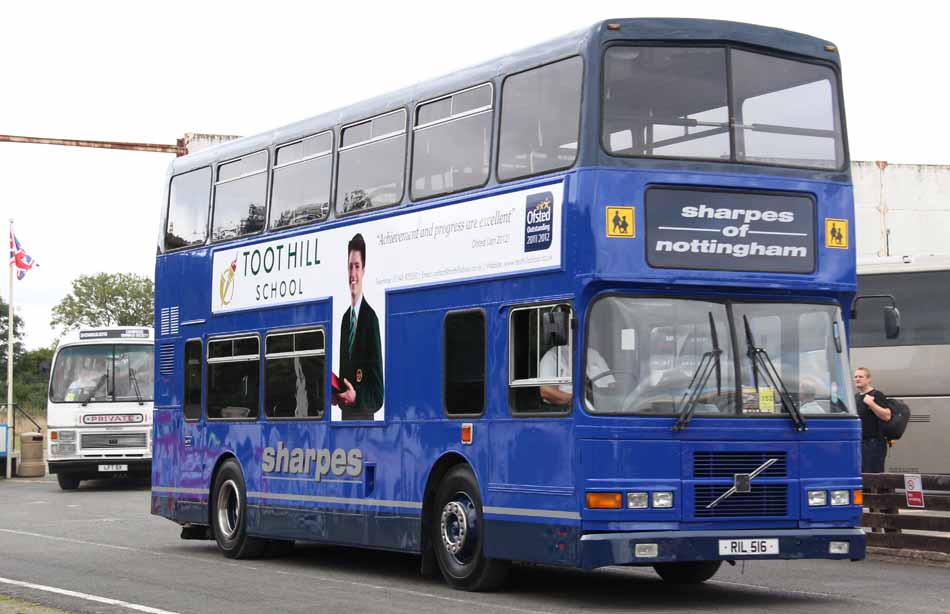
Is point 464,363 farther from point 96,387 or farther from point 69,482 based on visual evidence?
point 69,482

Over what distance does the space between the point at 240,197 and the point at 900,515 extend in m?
8.30

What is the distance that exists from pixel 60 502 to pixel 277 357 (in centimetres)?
1320

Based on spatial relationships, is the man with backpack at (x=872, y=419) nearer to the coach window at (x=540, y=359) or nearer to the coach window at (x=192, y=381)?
the coach window at (x=540, y=359)

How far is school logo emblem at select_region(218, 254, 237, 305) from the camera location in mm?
19323

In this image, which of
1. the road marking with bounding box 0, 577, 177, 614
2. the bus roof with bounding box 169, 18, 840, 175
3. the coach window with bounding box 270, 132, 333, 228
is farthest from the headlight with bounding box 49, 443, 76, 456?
the bus roof with bounding box 169, 18, 840, 175

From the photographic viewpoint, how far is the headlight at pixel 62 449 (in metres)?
34.3

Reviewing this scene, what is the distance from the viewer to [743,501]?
1345 cm

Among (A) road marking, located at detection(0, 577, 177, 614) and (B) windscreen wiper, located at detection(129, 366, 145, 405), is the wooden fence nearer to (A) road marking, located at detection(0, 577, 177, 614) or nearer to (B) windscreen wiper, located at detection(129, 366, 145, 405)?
(A) road marking, located at detection(0, 577, 177, 614)

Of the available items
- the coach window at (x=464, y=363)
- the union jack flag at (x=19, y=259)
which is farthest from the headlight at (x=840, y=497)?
the union jack flag at (x=19, y=259)

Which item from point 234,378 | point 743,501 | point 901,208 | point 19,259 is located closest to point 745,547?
point 743,501

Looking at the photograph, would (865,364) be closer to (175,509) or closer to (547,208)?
(175,509)

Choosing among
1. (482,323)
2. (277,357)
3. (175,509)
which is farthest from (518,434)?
(175,509)

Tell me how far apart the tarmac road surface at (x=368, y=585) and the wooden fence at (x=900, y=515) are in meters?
0.57

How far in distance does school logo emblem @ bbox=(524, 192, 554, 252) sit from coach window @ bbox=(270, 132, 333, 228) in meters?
3.95
